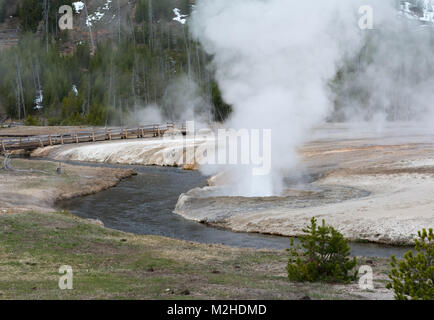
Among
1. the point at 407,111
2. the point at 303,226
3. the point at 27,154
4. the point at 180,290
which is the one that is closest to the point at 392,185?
the point at 303,226

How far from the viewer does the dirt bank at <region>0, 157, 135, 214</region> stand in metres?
32.4

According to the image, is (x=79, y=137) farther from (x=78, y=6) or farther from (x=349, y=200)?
(x=78, y=6)

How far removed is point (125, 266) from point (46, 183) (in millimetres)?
24644

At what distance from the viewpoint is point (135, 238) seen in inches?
876

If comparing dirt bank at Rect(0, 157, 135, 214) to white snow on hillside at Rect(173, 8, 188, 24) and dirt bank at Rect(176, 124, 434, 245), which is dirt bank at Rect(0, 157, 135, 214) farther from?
white snow on hillside at Rect(173, 8, 188, 24)

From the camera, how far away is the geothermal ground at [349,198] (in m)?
23.2

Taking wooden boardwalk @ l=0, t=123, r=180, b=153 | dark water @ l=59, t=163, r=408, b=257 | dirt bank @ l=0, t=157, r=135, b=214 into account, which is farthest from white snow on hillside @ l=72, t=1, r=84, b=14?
dark water @ l=59, t=163, r=408, b=257

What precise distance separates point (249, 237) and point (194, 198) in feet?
24.7

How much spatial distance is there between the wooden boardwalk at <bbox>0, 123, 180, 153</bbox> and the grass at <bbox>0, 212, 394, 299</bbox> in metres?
49.8

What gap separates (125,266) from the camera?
16.7 m
